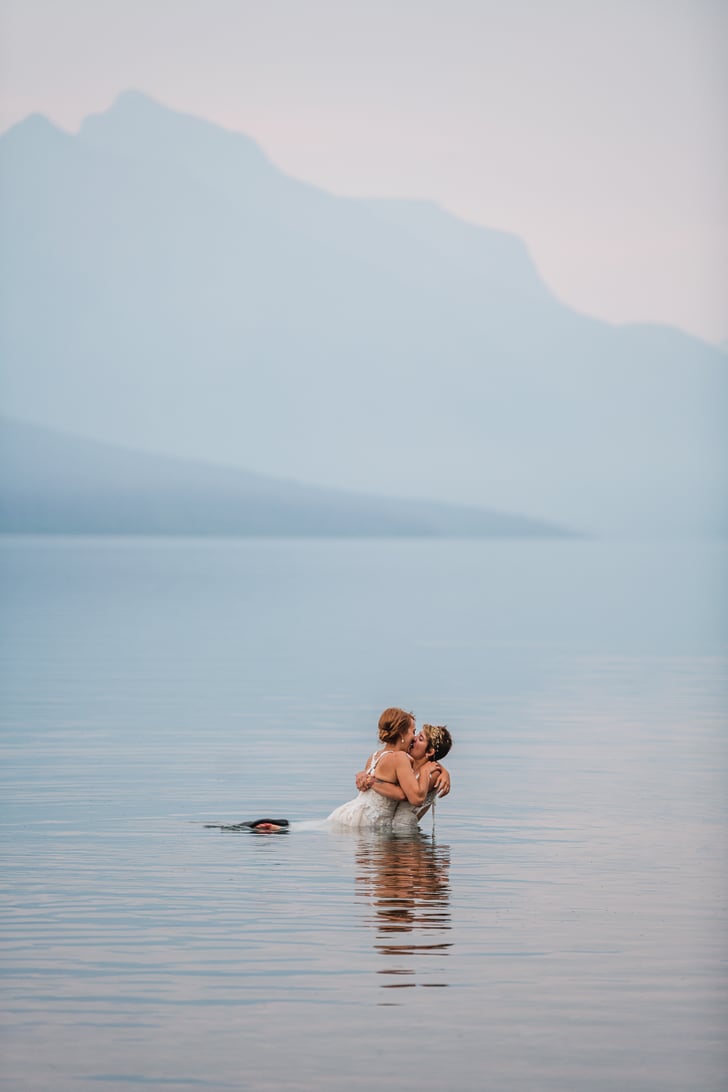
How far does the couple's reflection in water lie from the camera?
9.52 meters

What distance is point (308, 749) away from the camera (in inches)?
768

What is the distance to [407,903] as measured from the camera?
442 inches

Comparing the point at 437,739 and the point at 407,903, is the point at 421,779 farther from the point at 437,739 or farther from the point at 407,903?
the point at 407,903

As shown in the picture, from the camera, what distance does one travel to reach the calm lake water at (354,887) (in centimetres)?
819

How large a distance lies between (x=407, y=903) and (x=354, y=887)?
0.59 meters

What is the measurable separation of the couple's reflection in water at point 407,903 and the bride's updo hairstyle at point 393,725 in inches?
28.3

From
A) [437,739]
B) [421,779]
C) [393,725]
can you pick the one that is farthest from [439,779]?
[393,725]

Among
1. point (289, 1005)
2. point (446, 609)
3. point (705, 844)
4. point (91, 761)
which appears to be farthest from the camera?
point (446, 609)

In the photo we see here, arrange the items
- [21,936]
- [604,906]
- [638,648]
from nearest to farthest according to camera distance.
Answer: [21,936], [604,906], [638,648]

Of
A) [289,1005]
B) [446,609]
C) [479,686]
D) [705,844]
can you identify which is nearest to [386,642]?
[479,686]

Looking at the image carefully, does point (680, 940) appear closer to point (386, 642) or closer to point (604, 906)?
point (604, 906)

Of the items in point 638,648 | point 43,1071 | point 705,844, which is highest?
point 638,648

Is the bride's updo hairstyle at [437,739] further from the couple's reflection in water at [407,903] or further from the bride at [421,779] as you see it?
the couple's reflection in water at [407,903]

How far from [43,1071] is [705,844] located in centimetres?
708
